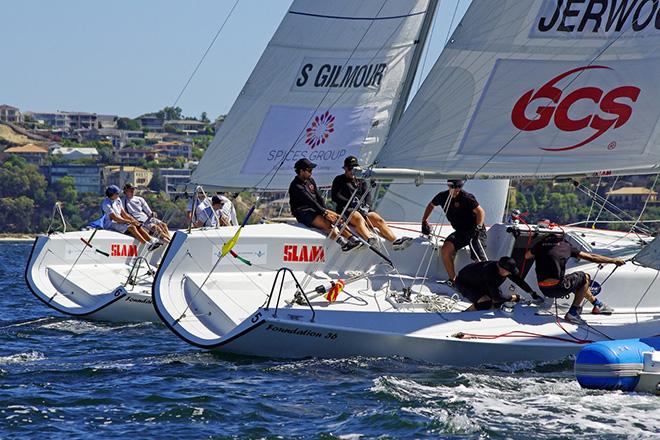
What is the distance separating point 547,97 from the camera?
475 inches

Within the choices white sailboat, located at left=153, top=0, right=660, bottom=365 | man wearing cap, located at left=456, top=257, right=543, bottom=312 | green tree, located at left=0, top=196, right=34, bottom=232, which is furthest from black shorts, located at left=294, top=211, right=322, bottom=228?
green tree, located at left=0, top=196, right=34, bottom=232

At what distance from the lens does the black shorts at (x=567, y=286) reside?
11.4 meters

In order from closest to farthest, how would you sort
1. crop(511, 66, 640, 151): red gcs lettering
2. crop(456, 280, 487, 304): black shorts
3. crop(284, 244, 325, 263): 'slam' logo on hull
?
crop(456, 280, 487, 304): black shorts → crop(511, 66, 640, 151): red gcs lettering → crop(284, 244, 325, 263): 'slam' logo on hull

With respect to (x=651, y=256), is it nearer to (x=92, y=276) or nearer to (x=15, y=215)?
(x=92, y=276)

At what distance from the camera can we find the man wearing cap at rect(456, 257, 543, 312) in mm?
11383

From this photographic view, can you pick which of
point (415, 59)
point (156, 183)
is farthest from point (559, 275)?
point (156, 183)

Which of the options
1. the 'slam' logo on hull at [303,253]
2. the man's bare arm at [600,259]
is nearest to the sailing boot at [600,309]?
the man's bare arm at [600,259]

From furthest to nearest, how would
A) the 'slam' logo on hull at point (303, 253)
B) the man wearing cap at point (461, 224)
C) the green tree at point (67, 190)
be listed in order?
the green tree at point (67, 190), the 'slam' logo on hull at point (303, 253), the man wearing cap at point (461, 224)

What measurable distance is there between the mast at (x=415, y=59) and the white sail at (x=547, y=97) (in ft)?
15.1

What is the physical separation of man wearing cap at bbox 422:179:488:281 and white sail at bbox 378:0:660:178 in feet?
0.95

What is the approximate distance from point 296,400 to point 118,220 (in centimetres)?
738

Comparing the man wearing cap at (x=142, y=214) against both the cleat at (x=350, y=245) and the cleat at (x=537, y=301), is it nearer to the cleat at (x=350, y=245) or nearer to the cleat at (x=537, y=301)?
the cleat at (x=350, y=245)

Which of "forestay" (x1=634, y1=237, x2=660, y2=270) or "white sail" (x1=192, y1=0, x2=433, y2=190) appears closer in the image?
"forestay" (x1=634, y1=237, x2=660, y2=270)

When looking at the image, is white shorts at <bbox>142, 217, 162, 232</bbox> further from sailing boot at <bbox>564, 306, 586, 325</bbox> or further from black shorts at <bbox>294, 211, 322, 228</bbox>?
sailing boot at <bbox>564, 306, 586, 325</bbox>
